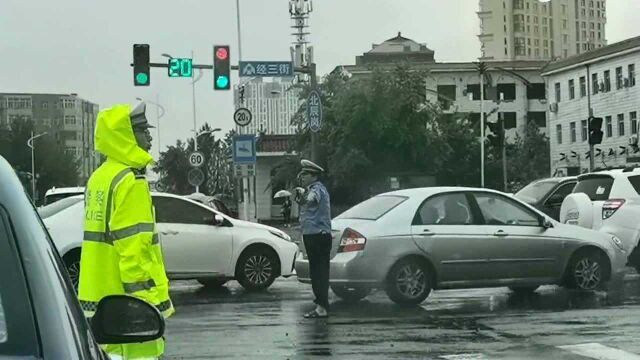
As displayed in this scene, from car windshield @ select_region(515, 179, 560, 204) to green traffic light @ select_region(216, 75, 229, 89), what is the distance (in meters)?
8.23

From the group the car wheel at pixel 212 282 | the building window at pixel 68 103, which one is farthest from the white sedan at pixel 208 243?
the building window at pixel 68 103

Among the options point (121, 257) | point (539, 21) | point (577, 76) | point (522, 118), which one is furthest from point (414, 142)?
point (539, 21)

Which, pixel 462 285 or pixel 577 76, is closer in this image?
pixel 462 285

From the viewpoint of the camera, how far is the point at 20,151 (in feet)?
150

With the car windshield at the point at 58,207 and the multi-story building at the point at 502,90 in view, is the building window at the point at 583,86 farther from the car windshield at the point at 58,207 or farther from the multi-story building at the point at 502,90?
the car windshield at the point at 58,207

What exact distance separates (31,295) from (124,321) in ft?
2.95

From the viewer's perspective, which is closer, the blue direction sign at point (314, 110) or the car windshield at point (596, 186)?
the car windshield at point (596, 186)

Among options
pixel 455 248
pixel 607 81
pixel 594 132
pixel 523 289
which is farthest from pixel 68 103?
pixel 455 248

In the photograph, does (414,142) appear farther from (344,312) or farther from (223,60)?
(344,312)

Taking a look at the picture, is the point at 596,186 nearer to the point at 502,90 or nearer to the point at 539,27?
the point at 502,90

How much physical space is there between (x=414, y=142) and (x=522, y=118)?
4851 centimetres

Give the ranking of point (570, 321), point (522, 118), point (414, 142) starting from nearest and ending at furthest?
point (570, 321)
point (414, 142)
point (522, 118)

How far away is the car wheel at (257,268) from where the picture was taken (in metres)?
13.7

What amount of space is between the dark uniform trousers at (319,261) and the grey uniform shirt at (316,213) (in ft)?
0.24
